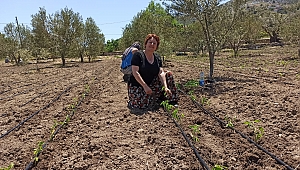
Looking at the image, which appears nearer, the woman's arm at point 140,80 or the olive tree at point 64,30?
the woman's arm at point 140,80

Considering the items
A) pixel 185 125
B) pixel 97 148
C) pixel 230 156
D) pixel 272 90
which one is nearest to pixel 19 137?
pixel 97 148

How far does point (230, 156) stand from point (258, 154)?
37 centimetres

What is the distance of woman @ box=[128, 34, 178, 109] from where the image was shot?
5344 mm

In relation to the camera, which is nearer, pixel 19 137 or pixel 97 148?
pixel 97 148

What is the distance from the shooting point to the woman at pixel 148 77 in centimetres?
534

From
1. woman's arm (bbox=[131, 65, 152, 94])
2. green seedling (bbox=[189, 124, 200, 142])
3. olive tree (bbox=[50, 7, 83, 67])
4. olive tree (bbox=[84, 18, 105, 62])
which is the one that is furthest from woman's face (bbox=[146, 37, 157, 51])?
olive tree (bbox=[84, 18, 105, 62])

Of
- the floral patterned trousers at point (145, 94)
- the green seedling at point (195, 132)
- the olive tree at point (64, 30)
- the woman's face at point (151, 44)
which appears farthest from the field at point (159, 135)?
the olive tree at point (64, 30)

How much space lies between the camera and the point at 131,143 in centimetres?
385

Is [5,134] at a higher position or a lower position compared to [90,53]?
lower

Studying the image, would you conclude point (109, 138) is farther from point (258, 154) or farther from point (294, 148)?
point (294, 148)

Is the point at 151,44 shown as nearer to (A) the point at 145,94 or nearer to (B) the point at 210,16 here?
(A) the point at 145,94

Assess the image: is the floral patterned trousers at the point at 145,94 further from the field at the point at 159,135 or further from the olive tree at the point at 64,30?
the olive tree at the point at 64,30

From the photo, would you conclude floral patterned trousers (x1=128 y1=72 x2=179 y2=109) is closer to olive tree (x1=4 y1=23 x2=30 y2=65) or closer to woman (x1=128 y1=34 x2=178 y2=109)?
woman (x1=128 y1=34 x2=178 y2=109)

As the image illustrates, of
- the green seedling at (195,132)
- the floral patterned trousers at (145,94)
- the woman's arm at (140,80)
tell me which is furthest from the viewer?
the floral patterned trousers at (145,94)
